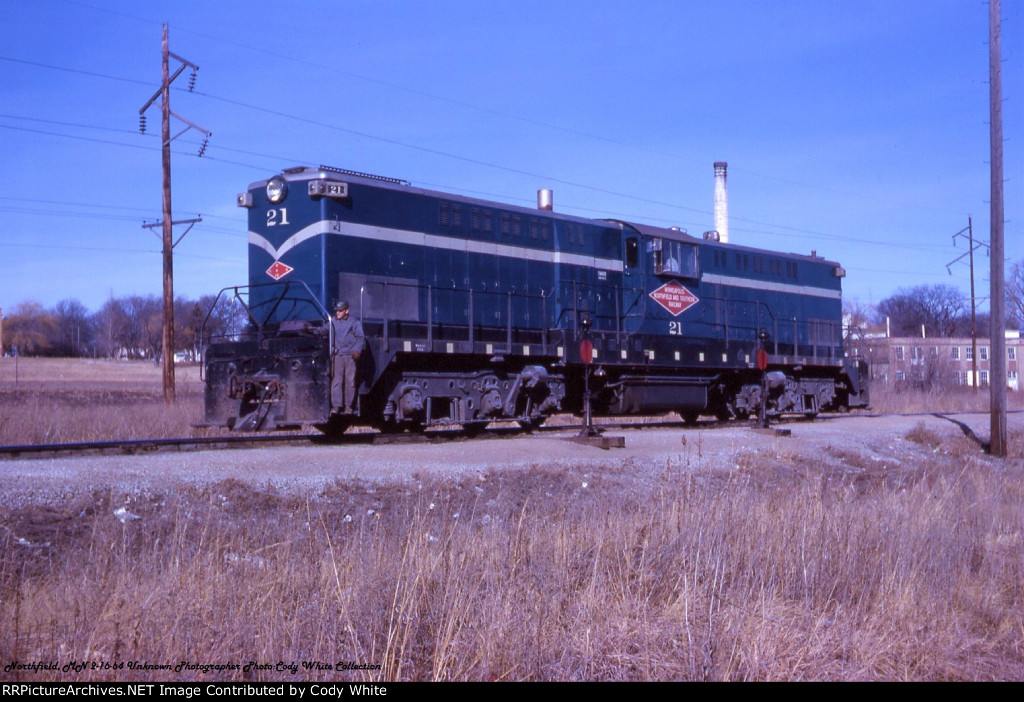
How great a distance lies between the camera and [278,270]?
13430 millimetres

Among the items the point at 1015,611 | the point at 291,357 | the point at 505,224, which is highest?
the point at 505,224

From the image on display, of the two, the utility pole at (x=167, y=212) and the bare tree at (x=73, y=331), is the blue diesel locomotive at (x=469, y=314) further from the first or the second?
the bare tree at (x=73, y=331)

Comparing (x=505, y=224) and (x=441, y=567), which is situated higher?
(x=505, y=224)

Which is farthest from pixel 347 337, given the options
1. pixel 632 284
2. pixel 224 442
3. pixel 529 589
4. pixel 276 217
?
pixel 529 589

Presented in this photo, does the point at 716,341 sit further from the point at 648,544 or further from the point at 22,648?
the point at 22,648

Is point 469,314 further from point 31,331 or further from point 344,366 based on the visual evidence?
point 31,331

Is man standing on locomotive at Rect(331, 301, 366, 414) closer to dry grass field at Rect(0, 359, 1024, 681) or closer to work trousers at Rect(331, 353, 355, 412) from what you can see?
work trousers at Rect(331, 353, 355, 412)

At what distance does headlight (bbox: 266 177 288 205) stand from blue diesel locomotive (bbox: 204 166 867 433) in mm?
25

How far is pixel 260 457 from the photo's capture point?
32.6 feet

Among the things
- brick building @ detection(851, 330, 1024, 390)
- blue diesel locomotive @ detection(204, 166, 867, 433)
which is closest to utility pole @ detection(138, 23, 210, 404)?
blue diesel locomotive @ detection(204, 166, 867, 433)

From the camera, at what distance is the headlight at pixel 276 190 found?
13258 mm

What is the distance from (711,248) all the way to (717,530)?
44.4 ft

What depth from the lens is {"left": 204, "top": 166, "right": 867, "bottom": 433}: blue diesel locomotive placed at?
41.3ft

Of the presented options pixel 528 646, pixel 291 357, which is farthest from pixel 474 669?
pixel 291 357
